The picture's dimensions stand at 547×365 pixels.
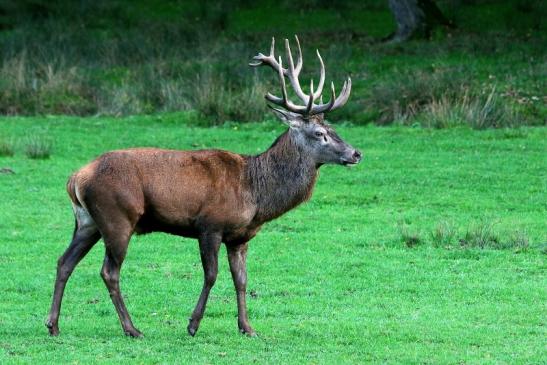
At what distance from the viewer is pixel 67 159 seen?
19.8 meters

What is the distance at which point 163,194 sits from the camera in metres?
10.1

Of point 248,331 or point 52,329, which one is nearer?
point 52,329

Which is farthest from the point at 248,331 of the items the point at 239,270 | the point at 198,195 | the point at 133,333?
the point at 198,195

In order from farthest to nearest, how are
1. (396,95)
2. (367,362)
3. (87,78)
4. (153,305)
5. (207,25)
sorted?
(207,25) → (87,78) → (396,95) → (153,305) → (367,362)

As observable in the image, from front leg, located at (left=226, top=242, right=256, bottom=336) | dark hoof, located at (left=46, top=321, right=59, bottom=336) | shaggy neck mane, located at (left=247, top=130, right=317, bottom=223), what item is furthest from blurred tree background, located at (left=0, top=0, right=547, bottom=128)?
dark hoof, located at (left=46, top=321, right=59, bottom=336)

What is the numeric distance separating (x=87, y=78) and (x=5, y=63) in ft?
5.79

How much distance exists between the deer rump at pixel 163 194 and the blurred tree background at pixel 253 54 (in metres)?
12.0

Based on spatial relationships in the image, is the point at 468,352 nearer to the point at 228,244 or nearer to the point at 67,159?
the point at 228,244

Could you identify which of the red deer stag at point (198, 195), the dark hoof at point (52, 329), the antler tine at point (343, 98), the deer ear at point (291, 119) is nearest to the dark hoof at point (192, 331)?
the red deer stag at point (198, 195)

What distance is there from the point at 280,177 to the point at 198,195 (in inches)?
32.6

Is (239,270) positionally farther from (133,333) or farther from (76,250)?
(76,250)

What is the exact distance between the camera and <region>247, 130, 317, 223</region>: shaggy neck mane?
10469mm

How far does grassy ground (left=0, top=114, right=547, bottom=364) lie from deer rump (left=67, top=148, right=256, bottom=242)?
2.89 ft

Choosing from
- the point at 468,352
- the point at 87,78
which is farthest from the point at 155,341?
the point at 87,78
